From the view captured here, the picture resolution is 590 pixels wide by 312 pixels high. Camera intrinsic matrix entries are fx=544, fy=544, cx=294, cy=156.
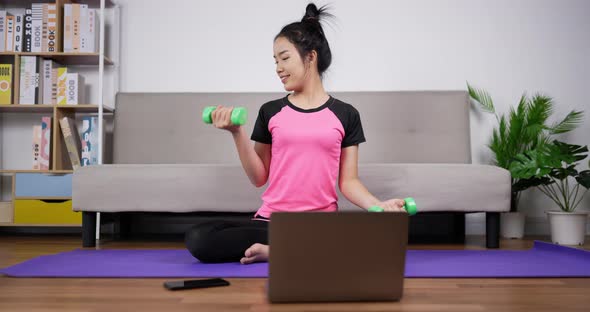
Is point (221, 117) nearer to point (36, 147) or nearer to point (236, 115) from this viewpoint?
point (236, 115)

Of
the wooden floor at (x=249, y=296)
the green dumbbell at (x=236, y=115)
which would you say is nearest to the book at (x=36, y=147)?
the wooden floor at (x=249, y=296)

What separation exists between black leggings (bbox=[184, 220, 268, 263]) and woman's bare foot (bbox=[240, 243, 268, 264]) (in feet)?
0.12

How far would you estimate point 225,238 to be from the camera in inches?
66.7

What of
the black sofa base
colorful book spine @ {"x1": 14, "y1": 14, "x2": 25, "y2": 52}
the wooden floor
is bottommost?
the black sofa base

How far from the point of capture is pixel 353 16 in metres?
3.19

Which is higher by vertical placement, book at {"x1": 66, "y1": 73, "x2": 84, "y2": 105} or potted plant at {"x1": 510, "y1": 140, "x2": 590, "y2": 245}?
book at {"x1": 66, "y1": 73, "x2": 84, "y2": 105}

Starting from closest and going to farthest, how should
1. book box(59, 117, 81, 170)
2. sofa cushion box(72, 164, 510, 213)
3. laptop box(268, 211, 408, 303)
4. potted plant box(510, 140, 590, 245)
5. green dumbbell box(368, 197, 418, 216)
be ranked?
laptop box(268, 211, 408, 303)
green dumbbell box(368, 197, 418, 216)
sofa cushion box(72, 164, 510, 213)
potted plant box(510, 140, 590, 245)
book box(59, 117, 81, 170)

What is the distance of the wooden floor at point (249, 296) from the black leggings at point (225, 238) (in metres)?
0.24

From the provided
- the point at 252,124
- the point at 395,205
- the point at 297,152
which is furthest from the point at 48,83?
the point at 395,205

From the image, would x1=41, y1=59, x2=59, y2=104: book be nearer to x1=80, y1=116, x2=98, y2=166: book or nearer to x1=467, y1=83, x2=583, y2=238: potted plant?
x1=80, y1=116, x2=98, y2=166: book

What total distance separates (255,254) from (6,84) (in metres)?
2.07

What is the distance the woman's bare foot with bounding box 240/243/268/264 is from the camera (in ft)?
5.38

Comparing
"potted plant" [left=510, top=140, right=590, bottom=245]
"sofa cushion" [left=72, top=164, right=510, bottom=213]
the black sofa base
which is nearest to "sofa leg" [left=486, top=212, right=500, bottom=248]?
"sofa cushion" [left=72, top=164, right=510, bottom=213]

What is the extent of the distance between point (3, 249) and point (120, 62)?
51.7 inches
